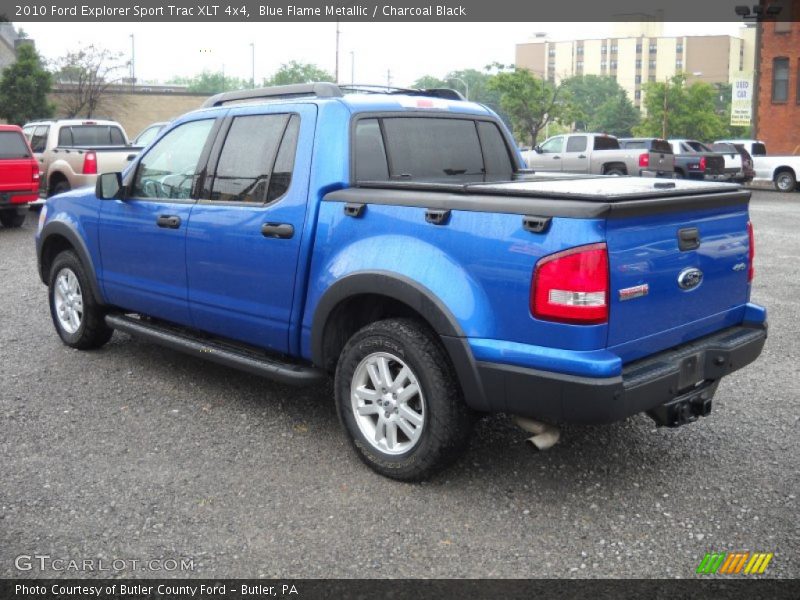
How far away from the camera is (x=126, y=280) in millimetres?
6133

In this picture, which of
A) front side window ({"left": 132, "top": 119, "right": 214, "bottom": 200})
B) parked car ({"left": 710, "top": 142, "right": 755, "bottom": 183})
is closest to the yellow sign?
parked car ({"left": 710, "top": 142, "right": 755, "bottom": 183})

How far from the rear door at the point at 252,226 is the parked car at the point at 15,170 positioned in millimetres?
10987

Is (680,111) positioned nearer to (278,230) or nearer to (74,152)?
(74,152)

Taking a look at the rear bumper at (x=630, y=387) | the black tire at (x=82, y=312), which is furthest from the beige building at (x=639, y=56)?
the rear bumper at (x=630, y=387)

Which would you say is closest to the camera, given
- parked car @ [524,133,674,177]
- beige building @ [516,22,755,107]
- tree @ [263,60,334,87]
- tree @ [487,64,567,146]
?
parked car @ [524,133,674,177]

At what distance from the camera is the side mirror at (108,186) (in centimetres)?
605

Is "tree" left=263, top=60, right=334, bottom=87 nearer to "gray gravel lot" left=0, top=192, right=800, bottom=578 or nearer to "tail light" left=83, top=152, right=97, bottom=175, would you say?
"tail light" left=83, top=152, right=97, bottom=175

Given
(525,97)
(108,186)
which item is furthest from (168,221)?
(525,97)

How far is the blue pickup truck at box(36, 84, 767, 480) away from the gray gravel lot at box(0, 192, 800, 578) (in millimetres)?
393

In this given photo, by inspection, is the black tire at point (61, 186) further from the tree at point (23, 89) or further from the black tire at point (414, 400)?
the tree at point (23, 89)

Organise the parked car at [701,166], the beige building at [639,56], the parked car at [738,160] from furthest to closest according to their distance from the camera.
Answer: the beige building at [639,56], the parked car at [738,160], the parked car at [701,166]

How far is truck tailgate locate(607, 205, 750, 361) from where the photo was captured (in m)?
3.74

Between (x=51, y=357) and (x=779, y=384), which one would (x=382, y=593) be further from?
(x=51, y=357)

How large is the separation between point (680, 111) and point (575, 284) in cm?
6773
